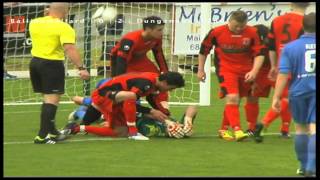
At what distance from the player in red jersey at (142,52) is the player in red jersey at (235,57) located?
2.61ft

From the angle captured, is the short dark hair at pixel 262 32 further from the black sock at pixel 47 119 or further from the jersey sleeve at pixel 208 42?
the black sock at pixel 47 119

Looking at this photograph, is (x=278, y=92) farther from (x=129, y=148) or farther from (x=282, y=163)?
(x=129, y=148)

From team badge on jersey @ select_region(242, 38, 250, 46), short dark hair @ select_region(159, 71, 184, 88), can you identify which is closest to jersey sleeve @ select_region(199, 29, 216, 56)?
team badge on jersey @ select_region(242, 38, 250, 46)

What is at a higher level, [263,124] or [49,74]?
[49,74]

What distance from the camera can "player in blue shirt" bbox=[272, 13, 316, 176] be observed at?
6.60 meters

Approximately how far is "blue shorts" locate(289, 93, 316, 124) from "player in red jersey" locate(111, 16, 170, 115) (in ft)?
11.7

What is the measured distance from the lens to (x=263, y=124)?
9195 mm

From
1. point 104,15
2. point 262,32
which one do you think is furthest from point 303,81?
point 104,15

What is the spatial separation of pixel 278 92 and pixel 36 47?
3.45m

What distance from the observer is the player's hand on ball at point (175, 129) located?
9.70m

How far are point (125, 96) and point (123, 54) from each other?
94 cm

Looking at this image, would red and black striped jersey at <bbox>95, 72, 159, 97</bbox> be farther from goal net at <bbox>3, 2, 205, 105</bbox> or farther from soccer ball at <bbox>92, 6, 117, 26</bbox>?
soccer ball at <bbox>92, 6, 117, 26</bbox>

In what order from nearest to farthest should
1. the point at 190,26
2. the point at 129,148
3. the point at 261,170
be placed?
the point at 261,170 < the point at 129,148 < the point at 190,26
